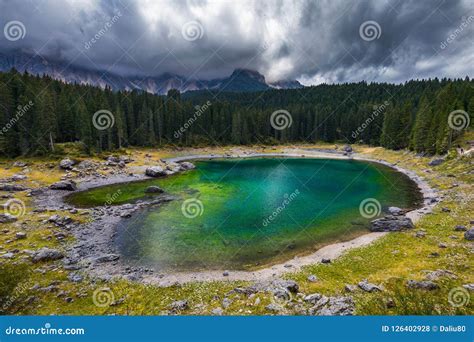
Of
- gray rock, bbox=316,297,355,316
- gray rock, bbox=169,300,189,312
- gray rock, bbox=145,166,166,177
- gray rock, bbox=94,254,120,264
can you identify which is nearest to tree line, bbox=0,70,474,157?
gray rock, bbox=145,166,166,177

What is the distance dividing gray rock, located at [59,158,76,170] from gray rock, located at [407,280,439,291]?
215ft

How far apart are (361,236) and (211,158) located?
80639 mm

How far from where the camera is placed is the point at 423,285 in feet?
54.8

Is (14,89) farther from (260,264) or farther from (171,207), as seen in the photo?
(260,264)

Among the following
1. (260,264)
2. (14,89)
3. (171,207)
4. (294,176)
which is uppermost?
(14,89)

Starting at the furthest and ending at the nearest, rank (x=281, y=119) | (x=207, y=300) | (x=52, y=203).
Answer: (x=281, y=119) → (x=52, y=203) → (x=207, y=300)

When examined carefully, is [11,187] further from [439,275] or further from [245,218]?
[439,275]

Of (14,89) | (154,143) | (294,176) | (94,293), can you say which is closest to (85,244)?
(94,293)

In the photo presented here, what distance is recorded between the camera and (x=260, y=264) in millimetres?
23609

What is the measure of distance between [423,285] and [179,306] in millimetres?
16229

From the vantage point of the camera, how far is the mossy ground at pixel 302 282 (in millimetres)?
14953

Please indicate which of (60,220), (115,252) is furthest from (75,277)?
(60,220)

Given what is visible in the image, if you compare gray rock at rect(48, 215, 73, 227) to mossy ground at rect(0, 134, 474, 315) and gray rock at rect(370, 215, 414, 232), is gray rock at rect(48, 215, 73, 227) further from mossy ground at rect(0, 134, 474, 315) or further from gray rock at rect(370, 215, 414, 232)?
gray rock at rect(370, 215, 414, 232)

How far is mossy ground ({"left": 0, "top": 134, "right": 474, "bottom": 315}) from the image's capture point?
1495 centimetres
